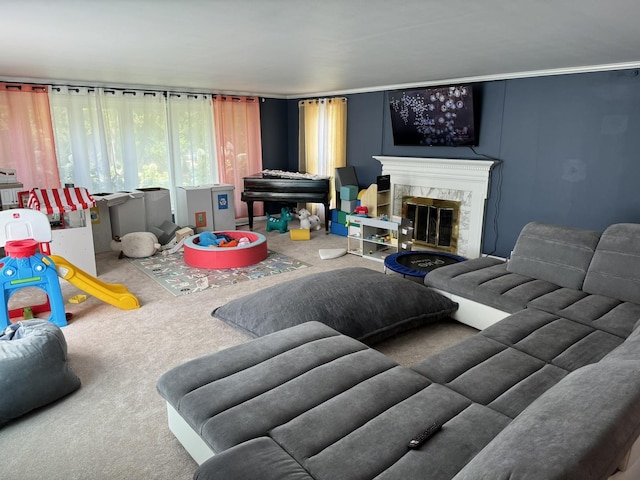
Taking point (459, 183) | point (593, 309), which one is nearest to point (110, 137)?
point (459, 183)

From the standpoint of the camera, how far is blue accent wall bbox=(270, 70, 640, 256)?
13.9 ft

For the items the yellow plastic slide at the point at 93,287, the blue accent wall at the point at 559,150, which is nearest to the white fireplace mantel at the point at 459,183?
the blue accent wall at the point at 559,150

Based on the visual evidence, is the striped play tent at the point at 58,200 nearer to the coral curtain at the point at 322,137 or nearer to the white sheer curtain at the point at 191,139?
the white sheer curtain at the point at 191,139

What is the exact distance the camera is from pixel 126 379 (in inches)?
110

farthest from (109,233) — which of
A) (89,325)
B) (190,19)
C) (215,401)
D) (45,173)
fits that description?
(215,401)

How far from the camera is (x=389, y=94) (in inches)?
A: 234

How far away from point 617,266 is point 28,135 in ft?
20.4

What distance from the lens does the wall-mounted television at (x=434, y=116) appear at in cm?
512

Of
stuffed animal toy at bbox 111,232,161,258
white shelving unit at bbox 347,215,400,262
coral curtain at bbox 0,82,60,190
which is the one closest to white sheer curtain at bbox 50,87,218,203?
coral curtain at bbox 0,82,60,190

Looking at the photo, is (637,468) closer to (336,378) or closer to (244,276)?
(336,378)

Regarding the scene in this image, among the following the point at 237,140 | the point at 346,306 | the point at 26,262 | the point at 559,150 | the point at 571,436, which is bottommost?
the point at 346,306

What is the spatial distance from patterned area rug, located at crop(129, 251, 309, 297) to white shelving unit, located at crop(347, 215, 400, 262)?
86 cm

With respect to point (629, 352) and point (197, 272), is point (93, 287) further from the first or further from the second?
point (629, 352)

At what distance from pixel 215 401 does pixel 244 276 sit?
289 centimetres
